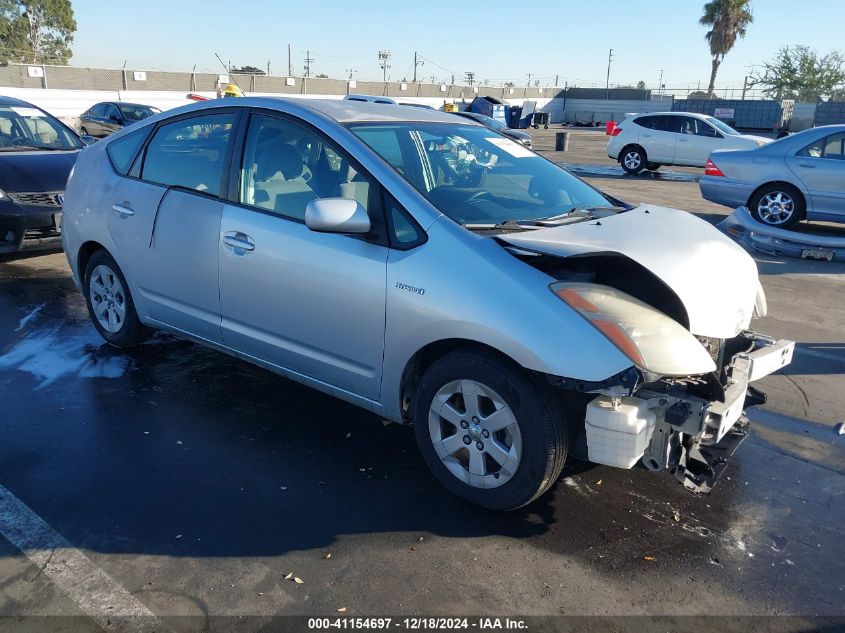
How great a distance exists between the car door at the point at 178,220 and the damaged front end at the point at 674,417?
91.3 inches

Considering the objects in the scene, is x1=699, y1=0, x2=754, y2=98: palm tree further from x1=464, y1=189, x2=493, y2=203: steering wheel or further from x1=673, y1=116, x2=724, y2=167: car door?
x1=464, y1=189, x2=493, y2=203: steering wheel

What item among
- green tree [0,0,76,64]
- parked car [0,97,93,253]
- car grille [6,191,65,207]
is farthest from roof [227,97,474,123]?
green tree [0,0,76,64]

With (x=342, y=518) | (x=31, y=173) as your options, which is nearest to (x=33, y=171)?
(x=31, y=173)

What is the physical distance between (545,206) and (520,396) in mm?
1411

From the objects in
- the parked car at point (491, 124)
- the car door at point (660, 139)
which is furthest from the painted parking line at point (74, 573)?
the car door at point (660, 139)

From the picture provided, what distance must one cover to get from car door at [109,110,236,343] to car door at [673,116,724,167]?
54.9 feet

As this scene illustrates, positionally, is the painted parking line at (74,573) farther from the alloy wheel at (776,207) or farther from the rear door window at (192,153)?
the alloy wheel at (776,207)

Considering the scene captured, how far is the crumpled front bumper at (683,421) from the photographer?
2834mm

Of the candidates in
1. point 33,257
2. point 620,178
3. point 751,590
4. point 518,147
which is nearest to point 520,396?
point 751,590

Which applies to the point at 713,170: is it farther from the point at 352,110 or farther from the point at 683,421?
the point at 683,421

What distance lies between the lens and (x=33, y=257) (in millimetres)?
8234

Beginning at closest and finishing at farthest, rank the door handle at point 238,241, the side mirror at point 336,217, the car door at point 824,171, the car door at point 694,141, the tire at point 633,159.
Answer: the side mirror at point 336,217 < the door handle at point 238,241 < the car door at point 824,171 < the car door at point 694,141 < the tire at point 633,159

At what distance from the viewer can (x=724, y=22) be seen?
55.0 m

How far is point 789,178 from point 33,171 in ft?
32.1
